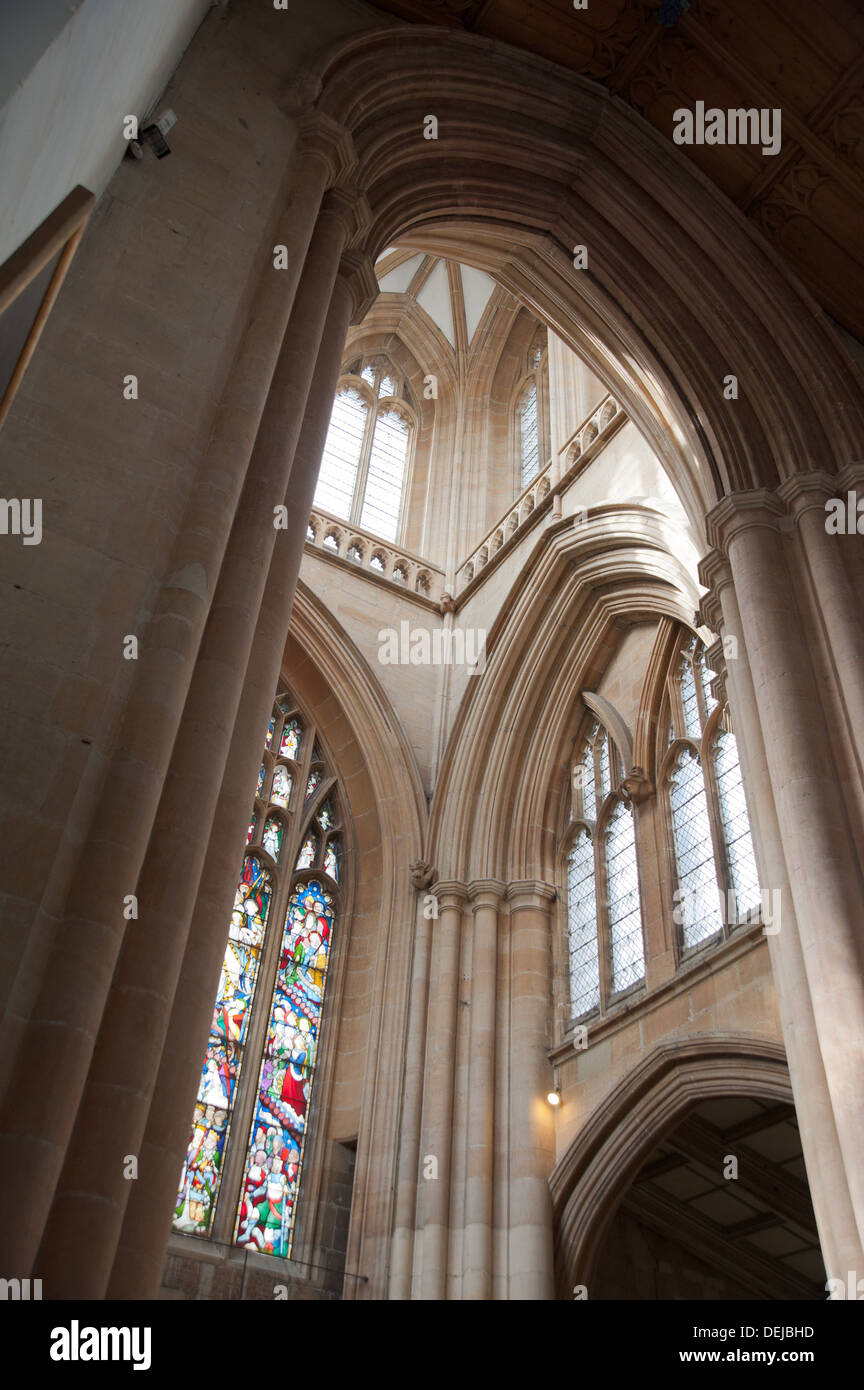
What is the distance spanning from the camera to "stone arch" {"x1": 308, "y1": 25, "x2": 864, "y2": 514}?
7930 millimetres

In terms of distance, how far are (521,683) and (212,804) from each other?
26.5 feet

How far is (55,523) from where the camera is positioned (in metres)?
3.87

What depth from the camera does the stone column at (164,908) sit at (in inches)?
116

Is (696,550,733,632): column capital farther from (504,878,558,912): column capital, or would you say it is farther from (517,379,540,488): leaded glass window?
(517,379,540,488): leaded glass window

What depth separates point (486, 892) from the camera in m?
10.9

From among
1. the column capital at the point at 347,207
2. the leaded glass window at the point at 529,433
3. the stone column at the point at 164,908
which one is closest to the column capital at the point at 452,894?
the leaded glass window at the point at 529,433

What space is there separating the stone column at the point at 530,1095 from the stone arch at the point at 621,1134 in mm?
151

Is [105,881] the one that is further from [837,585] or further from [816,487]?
[816,487]

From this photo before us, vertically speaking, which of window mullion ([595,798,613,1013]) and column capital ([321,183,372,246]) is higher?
column capital ([321,183,372,246])

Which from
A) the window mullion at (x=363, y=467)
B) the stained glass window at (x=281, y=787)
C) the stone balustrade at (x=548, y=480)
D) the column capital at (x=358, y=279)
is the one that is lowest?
the column capital at (x=358, y=279)

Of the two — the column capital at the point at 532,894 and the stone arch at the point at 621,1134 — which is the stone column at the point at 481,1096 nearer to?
the column capital at the point at 532,894

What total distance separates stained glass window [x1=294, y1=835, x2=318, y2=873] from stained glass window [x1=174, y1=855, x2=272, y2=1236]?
1.44ft

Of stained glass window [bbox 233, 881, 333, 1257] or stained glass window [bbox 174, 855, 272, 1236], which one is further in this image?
stained glass window [bbox 233, 881, 333, 1257]

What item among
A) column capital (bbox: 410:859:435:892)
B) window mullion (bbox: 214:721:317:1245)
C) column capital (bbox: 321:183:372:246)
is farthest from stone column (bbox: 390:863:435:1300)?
column capital (bbox: 321:183:372:246)
